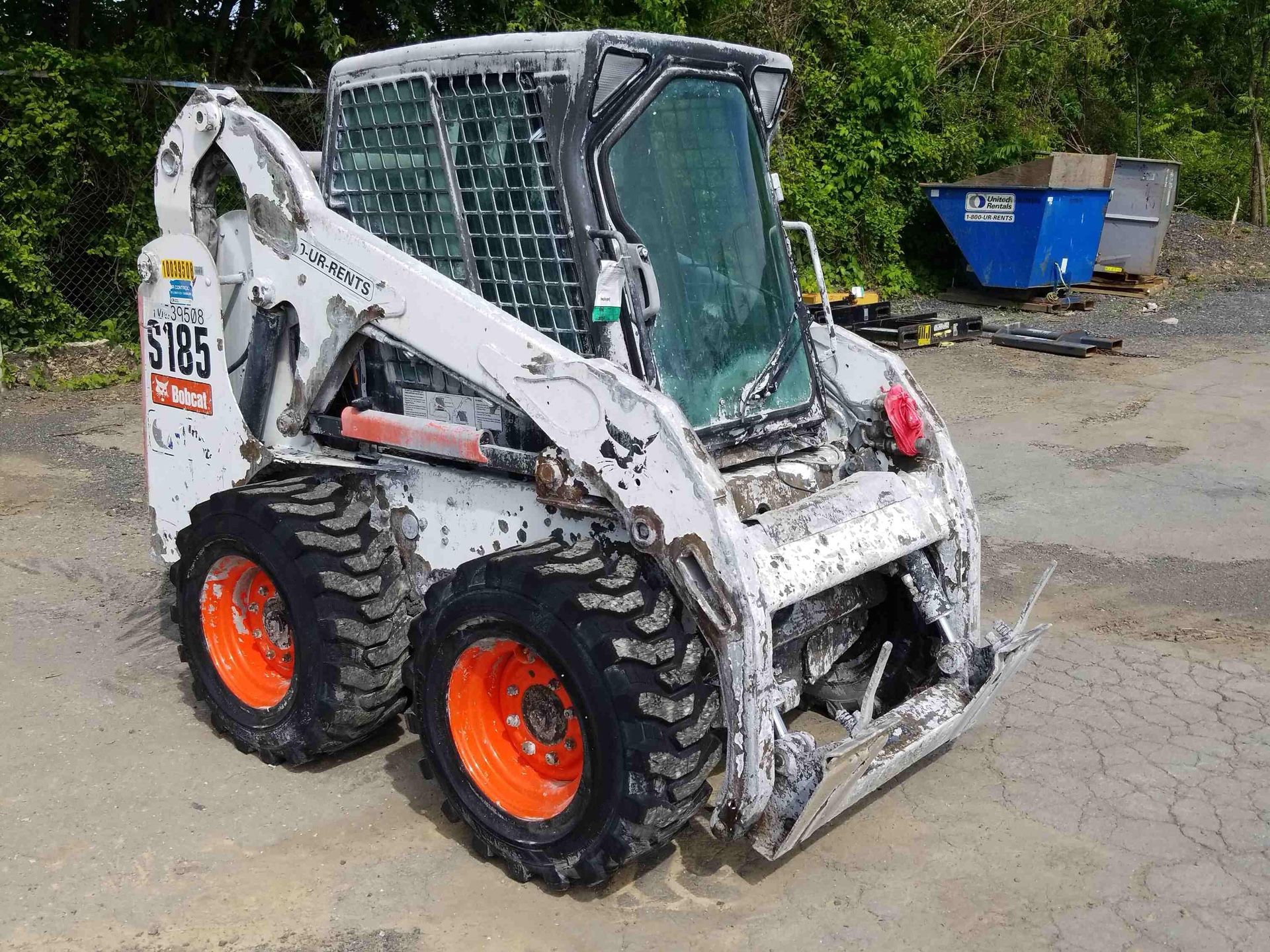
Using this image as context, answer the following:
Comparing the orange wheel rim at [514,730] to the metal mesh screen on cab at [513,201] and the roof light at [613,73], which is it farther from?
the roof light at [613,73]

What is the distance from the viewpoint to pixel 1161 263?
17.7 m

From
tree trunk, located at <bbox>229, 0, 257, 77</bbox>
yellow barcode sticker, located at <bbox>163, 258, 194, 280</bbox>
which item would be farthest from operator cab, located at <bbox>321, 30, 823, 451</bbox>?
tree trunk, located at <bbox>229, 0, 257, 77</bbox>

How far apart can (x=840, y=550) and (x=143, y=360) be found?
9.91 ft

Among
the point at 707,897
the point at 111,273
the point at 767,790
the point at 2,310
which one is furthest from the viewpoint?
the point at 111,273

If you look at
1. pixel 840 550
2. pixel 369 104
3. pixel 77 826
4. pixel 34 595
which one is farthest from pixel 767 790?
pixel 34 595

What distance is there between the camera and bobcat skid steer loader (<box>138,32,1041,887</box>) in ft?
11.0

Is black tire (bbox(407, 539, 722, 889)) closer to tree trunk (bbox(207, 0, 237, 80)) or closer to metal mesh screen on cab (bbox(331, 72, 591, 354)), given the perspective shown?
metal mesh screen on cab (bbox(331, 72, 591, 354))

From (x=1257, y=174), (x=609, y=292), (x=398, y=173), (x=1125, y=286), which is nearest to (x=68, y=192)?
(x=398, y=173)

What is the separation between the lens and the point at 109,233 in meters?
10.6

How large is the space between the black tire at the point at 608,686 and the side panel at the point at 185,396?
1.52 metres

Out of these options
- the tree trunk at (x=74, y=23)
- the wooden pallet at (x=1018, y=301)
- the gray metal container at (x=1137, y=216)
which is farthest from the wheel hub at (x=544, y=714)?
the gray metal container at (x=1137, y=216)

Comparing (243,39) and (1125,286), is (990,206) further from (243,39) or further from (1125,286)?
(243,39)

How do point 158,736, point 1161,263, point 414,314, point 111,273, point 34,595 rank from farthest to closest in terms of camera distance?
point 1161,263
point 111,273
point 34,595
point 158,736
point 414,314

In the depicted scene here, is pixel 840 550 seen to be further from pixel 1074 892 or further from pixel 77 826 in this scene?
pixel 77 826
